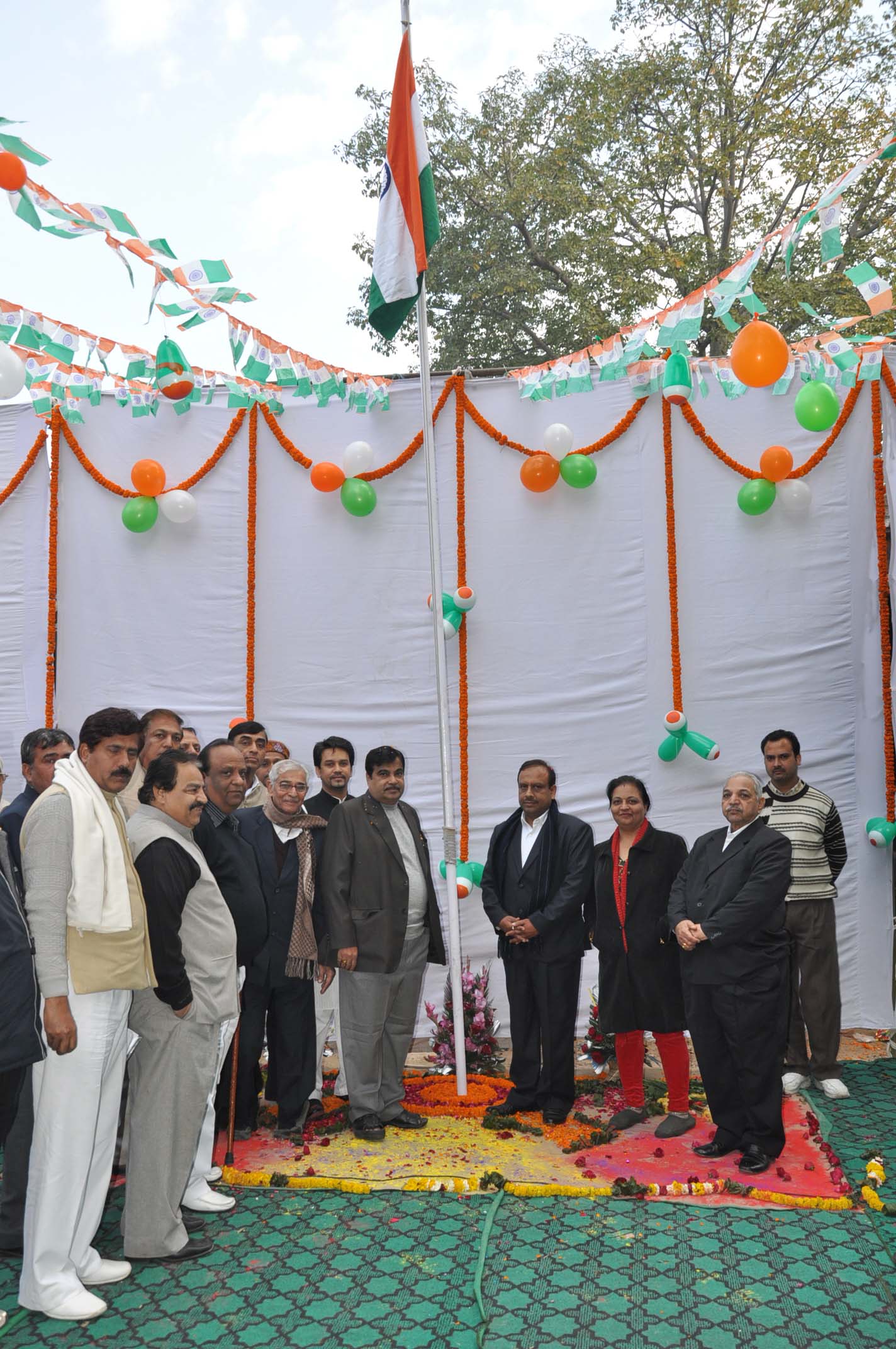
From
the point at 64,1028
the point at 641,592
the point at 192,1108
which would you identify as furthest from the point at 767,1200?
the point at 641,592

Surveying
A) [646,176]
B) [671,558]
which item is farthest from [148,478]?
[646,176]

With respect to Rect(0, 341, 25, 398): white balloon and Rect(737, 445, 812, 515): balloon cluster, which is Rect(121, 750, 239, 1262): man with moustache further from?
Rect(737, 445, 812, 515): balloon cluster

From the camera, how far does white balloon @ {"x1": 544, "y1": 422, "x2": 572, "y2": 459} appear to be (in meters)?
5.86

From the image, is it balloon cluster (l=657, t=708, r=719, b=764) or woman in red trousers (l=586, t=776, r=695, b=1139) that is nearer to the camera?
woman in red trousers (l=586, t=776, r=695, b=1139)

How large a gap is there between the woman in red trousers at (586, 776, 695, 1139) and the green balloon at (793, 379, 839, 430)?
7.22 ft

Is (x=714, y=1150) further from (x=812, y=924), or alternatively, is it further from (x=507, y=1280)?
Result: (x=812, y=924)

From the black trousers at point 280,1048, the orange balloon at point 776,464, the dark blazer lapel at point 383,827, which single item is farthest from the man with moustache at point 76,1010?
the orange balloon at point 776,464

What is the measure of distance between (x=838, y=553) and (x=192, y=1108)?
4234 millimetres

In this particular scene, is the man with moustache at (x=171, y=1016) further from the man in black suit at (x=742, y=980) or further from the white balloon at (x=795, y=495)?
the white balloon at (x=795, y=495)

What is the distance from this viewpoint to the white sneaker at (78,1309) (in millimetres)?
2920

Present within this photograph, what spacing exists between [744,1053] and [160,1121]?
1979 mm

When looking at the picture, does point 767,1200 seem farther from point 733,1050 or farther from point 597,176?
point 597,176

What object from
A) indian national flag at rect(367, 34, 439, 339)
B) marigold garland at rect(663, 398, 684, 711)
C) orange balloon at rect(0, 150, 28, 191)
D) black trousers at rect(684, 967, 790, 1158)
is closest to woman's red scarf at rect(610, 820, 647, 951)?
black trousers at rect(684, 967, 790, 1158)

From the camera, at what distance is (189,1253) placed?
3285 millimetres
